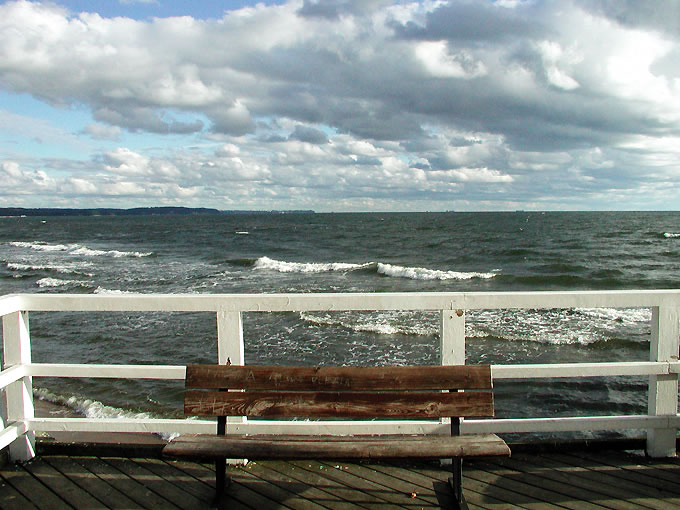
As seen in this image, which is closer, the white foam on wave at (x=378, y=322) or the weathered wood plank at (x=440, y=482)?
the weathered wood plank at (x=440, y=482)

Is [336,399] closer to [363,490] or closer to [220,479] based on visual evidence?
[363,490]

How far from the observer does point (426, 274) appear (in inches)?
947

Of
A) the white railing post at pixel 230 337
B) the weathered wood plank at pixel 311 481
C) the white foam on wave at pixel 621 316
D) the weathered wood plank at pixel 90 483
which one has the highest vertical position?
the white railing post at pixel 230 337

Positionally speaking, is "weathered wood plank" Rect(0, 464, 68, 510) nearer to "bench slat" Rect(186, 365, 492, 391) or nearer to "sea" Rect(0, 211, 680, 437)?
"bench slat" Rect(186, 365, 492, 391)

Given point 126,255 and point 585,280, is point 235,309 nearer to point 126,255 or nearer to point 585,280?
point 585,280

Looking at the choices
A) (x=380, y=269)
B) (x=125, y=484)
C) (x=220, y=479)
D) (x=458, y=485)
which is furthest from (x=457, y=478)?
(x=380, y=269)

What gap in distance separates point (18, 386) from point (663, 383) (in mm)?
4040

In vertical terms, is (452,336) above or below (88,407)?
above

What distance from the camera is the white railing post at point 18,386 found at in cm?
315

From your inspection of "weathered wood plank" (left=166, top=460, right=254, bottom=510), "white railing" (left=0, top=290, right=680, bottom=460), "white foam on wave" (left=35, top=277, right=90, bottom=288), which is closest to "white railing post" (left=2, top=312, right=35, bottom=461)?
"white railing" (left=0, top=290, right=680, bottom=460)

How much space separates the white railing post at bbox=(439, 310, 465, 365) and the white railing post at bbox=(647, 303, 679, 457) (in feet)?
3.97

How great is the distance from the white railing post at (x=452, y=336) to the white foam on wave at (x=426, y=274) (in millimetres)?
20360

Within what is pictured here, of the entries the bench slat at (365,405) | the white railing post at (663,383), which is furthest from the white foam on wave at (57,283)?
the white railing post at (663,383)

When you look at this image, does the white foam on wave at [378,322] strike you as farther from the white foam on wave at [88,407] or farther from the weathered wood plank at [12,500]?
the weathered wood plank at [12,500]
